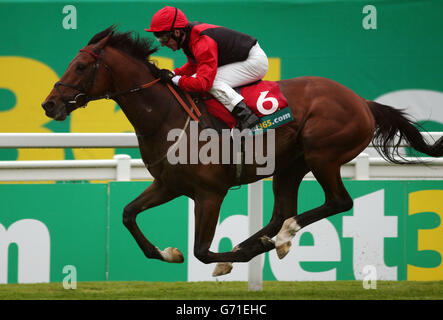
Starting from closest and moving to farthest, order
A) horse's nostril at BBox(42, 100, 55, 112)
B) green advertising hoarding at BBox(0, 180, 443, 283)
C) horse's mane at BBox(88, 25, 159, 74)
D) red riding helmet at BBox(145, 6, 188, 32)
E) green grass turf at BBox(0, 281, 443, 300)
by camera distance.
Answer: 1. horse's nostril at BBox(42, 100, 55, 112)
2. red riding helmet at BBox(145, 6, 188, 32)
3. horse's mane at BBox(88, 25, 159, 74)
4. green grass turf at BBox(0, 281, 443, 300)
5. green advertising hoarding at BBox(0, 180, 443, 283)

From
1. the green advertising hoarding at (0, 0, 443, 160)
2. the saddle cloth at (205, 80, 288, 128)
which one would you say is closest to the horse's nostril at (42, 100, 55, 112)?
the saddle cloth at (205, 80, 288, 128)

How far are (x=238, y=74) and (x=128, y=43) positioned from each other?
2.22 feet

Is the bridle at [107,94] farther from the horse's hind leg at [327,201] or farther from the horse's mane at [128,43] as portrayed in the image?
the horse's hind leg at [327,201]

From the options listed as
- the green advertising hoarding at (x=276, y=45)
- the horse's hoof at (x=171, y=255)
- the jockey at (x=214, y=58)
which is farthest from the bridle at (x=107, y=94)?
the green advertising hoarding at (x=276, y=45)

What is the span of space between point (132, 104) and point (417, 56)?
313 cm

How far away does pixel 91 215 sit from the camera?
5.34 meters

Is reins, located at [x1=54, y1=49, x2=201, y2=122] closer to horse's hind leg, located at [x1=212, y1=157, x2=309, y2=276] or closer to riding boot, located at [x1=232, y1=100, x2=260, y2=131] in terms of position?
riding boot, located at [x1=232, y1=100, x2=260, y2=131]

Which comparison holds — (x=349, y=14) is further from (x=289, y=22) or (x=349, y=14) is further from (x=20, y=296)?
(x=20, y=296)

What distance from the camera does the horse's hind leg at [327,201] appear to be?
4527mm

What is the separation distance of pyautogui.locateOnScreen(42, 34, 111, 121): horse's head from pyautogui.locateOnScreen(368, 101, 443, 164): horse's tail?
1.74 m

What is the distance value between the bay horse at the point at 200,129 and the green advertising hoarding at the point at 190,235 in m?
0.68

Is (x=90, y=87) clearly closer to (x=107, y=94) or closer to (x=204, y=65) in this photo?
(x=107, y=94)

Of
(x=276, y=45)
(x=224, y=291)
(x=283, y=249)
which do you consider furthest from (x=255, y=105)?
(x=276, y=45)

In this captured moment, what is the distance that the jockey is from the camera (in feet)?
14.2
